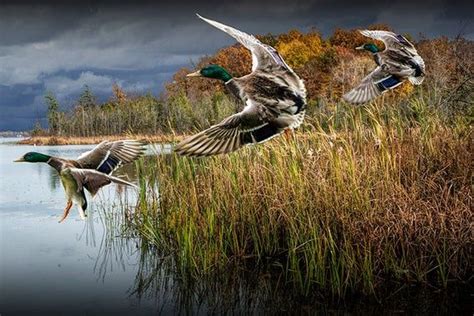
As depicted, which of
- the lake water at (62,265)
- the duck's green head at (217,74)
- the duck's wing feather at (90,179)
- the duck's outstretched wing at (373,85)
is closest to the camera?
the duck's wing feather at (90,179)

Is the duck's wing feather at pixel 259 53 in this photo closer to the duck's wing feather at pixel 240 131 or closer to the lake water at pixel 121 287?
the duck's wing feather at pixel 240 131

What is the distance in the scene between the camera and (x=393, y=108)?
7.76 metres

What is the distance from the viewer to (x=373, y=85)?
577 centimetres

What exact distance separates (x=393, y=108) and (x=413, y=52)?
196 centimetres

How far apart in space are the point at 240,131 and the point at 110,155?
95 cm

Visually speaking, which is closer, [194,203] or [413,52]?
[413,52]

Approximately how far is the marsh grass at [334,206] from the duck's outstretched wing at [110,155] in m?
2.13

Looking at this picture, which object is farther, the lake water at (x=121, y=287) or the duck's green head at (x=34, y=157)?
the lake water at (x=121, y=287)

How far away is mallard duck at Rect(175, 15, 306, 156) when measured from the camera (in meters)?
3.78

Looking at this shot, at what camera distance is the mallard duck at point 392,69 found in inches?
227

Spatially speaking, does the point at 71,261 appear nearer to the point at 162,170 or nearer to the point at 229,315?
the point at 162,170

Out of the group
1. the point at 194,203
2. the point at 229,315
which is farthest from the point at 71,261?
the point at 229,315

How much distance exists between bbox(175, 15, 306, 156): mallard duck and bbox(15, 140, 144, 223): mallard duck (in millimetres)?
778

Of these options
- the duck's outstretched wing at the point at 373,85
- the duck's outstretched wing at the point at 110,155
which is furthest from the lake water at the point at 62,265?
the duck's outstretched wing at the point at 373,85
